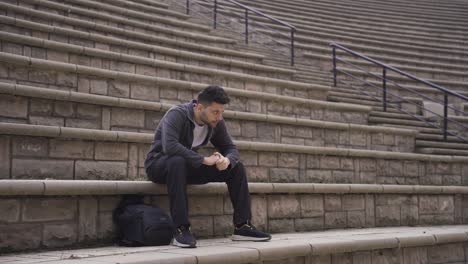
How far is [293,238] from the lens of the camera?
15.5ft

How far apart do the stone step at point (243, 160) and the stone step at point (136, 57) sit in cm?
192

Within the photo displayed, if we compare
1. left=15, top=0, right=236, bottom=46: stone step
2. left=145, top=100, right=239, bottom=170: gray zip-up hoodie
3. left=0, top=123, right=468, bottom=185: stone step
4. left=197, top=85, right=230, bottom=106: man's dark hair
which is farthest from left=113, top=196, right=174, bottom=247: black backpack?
left=15, top=0, right=236, bottom=46: stone step

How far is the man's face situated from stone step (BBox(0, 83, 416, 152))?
124 centimetres

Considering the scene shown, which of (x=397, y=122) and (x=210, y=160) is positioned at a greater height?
(x=397, y=122)

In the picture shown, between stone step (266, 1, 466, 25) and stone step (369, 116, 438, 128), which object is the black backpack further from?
stone step (266, 1, 466, 25)

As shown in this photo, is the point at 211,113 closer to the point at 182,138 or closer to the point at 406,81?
the point at 182,138

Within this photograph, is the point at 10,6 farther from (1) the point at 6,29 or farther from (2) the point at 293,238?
(2) the point at 293,238

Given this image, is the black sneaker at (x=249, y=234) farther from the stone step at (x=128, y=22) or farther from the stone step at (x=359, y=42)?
the stone step at (x=359, y=42)

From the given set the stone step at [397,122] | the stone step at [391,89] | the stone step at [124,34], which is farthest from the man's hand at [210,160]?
the stone step at [391,89]

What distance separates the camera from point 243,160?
5.85 meters

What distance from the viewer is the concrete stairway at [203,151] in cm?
393

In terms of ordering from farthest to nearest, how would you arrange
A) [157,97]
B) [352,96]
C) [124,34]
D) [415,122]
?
[352,96], [415,122], [124,34], [157,97]

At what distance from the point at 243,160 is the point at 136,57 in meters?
2.09

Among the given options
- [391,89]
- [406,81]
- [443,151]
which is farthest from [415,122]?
[406,81]
